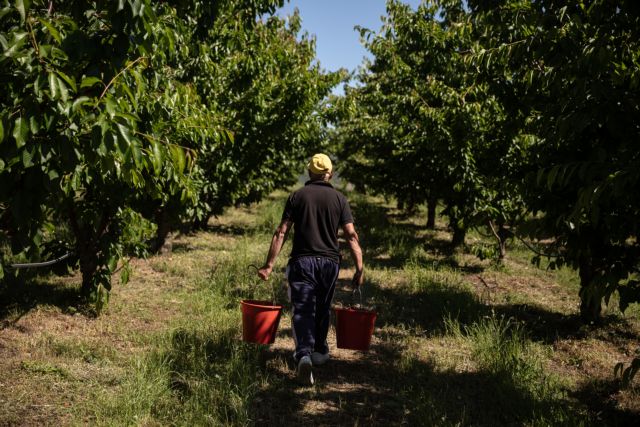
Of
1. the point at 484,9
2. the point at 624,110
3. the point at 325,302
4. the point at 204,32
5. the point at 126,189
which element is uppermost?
the point at 484,9

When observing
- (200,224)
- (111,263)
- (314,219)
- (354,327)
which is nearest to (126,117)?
(314,219)

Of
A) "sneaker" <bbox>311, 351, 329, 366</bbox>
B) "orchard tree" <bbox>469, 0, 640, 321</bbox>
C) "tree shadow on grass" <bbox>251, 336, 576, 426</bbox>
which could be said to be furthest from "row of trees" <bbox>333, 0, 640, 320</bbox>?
"sneaker" <bbox>311, 351, 329, 366</bbox>

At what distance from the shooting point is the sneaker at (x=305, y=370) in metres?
4.26

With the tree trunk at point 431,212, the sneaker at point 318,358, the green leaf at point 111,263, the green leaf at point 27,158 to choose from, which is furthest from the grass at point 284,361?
the tree trunk at point 431,212

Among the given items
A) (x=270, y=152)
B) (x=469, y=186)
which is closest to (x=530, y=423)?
(x=469, y=186)

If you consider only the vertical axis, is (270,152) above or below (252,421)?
above

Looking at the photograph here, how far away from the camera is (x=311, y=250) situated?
4383 mm

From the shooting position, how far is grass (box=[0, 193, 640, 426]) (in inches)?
153

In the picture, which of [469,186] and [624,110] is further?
[469,186]

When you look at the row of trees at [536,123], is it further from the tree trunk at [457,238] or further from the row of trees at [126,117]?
the row of trees at [126,117]

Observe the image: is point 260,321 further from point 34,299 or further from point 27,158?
point 34,299

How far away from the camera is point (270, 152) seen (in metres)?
11.8

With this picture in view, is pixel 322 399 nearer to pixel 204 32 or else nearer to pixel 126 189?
pixel 126 189

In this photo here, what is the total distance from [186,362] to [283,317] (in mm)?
1909
